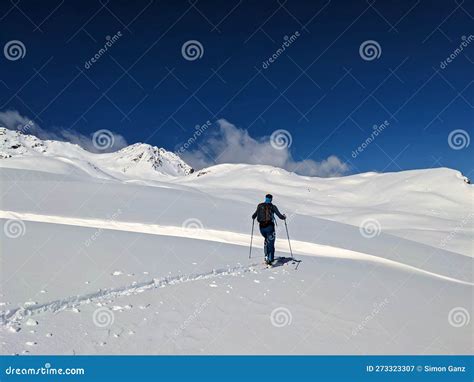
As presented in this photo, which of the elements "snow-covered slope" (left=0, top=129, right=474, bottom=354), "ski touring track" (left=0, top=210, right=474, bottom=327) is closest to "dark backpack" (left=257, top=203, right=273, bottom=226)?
"snow-covered slope" (left=0, top=129, right=474, bottom=354)

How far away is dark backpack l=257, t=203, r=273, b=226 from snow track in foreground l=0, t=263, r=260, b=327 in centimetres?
217

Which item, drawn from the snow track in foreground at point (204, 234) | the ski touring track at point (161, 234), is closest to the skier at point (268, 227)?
the ski touring track at point (161, 234)

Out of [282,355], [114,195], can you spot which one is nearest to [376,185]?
[114,195]

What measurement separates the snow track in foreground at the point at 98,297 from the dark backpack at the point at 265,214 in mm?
2167

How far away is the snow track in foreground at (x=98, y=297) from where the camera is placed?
5.42m

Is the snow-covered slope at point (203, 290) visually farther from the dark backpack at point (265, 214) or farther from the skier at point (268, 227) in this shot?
the dark backpack at point (265, 214)

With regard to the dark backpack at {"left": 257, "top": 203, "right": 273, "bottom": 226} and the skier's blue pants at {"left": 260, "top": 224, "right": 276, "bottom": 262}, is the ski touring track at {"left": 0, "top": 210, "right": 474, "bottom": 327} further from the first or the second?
the dark backpack at {"left": 257, "top": 203, "right": 273, "bottom": 226}

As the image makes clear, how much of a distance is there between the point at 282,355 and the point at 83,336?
3.08 meters

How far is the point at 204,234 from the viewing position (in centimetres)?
1460

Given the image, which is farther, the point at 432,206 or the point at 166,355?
the point at 432,206

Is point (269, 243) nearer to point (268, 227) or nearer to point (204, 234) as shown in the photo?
point (268, 227)

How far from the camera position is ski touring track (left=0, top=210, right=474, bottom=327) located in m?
5.80

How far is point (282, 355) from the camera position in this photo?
535 centimetres
